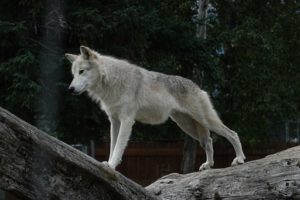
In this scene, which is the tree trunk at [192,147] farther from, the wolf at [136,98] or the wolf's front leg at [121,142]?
the wolf's front leg at [121,142]

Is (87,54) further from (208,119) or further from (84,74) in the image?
(208,119)

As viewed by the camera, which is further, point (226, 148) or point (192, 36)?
point (226, 148)

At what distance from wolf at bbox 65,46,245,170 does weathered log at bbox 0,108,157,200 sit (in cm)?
191

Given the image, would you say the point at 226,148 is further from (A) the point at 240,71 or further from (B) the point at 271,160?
(B) the point at 271,160

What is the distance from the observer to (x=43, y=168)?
4.66 metres

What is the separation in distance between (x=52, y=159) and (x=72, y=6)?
799 centimetres

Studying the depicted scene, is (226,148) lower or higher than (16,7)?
lower

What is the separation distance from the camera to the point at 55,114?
12078 millimetres

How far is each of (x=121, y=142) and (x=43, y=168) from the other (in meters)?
2.58

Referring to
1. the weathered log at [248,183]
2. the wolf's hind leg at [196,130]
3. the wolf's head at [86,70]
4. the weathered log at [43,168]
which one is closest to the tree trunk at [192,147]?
the wolf's hind leg at [196,130]

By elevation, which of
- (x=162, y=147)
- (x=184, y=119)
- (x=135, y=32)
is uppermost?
(x=135, y=32)

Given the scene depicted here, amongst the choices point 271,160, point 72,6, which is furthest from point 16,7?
point 271,160

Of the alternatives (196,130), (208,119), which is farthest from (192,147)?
(208,119)

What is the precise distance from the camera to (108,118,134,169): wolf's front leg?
7.01m
